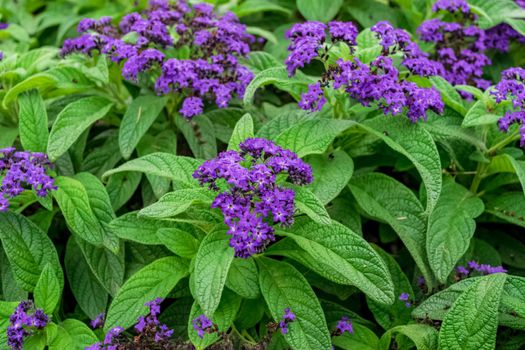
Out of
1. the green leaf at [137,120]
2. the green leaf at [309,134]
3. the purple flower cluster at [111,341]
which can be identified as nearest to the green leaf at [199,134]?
the green leaf at [137,120]

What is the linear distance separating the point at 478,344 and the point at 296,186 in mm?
944

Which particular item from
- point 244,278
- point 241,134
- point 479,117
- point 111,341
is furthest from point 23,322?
point 479,117

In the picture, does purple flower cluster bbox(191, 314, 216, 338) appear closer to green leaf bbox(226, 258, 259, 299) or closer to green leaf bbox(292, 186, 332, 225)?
green leaf bbox(226, 258, 259, 299)

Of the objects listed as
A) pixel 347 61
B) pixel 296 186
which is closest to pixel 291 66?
pixel 347 61

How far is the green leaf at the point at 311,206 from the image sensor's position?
221 cm

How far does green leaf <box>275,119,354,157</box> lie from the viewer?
8.65ft

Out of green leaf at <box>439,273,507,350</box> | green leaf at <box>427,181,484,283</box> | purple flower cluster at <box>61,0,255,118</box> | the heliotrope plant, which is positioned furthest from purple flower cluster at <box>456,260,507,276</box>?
purple flower cluster at <box>61,0,255,118</box>

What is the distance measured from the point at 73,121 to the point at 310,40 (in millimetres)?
1258

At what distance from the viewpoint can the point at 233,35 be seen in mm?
3322

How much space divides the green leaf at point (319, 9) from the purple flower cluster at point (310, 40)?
1304 millimetres

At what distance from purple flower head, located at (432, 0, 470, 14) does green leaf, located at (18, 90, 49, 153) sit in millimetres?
2348

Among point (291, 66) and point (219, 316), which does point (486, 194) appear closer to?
point (291, 66)

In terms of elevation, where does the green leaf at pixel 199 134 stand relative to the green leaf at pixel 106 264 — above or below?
above

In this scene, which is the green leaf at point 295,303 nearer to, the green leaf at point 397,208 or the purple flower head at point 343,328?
the purple flower head at point 343,328
